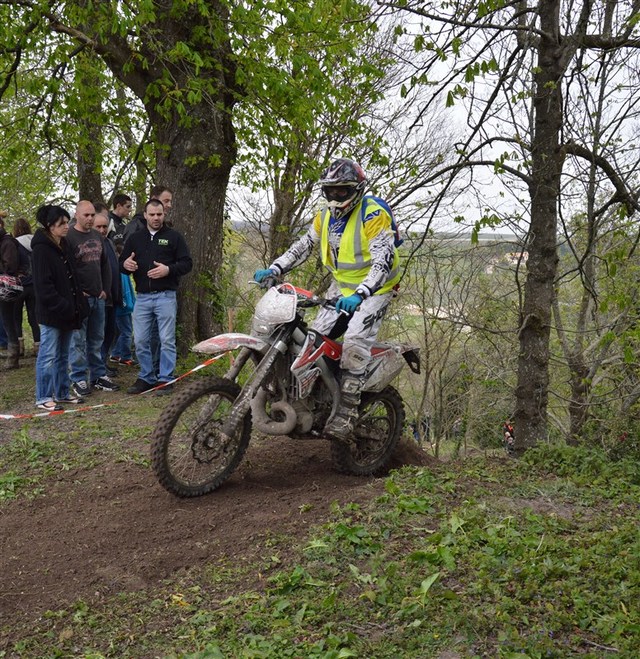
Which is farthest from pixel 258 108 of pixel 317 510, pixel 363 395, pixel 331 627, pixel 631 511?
pixel 331 627

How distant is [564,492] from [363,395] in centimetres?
180

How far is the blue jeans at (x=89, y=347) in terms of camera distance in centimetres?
886

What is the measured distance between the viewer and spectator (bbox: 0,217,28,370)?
409 inches

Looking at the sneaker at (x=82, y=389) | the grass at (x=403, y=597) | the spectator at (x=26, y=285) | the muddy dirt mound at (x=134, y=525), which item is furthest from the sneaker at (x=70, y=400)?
the grass at (x=403, y=597)

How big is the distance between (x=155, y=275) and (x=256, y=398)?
144 inches

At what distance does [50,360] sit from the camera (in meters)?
8.14

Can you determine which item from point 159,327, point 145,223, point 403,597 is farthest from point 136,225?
point 403,597

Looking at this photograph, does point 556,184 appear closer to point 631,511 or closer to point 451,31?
point 451,31

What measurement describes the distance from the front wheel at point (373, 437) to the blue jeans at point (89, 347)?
4.07 meters

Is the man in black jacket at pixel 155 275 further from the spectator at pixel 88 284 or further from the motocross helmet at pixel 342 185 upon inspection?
the motocross helmet at pixel 342 185

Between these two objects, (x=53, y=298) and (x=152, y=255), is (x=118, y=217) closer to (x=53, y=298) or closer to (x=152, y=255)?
(x=152, y=255)

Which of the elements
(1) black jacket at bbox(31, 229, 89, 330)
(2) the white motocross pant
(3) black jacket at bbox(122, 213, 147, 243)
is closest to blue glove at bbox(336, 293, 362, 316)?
(2) the white motocross pant

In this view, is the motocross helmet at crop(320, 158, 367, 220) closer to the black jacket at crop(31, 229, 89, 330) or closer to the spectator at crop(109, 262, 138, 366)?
the black jacket at crop(31, 229, 89, 330)

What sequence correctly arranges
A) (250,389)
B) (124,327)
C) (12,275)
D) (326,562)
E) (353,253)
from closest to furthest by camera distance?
(326,562) → (250,389) → (353,253) → (12,275) → (124,327)
